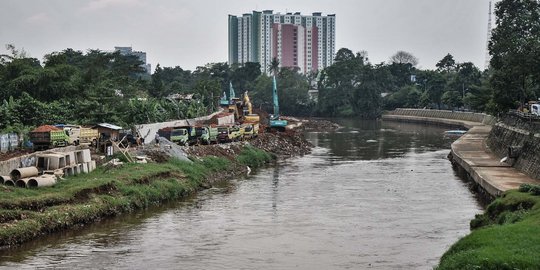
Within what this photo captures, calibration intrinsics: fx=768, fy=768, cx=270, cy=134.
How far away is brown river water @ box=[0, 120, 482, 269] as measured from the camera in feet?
92.1

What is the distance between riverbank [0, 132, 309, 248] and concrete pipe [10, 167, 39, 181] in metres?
1.48

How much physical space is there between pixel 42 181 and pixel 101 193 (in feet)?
9.95

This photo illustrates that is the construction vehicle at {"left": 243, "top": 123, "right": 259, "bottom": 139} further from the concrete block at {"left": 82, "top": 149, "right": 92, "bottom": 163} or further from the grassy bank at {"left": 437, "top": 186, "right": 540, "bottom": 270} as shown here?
the grassy bank at {"left": 437, "top": 186, "right": 540, "bottom": 270}

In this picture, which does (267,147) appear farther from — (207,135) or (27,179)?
(27,179)

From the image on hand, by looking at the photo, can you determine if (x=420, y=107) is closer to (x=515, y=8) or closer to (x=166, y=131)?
(x=515, y=8)

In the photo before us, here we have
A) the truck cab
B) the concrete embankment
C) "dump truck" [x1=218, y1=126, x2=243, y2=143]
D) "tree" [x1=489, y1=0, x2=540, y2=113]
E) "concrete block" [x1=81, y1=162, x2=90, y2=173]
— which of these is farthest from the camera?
"dump truck" [x1=218, y1=126, x2=243, y2=143]

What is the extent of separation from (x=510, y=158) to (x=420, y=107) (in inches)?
4689

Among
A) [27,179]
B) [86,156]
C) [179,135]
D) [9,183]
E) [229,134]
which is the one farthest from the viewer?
[229,134]

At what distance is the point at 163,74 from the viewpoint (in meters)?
198

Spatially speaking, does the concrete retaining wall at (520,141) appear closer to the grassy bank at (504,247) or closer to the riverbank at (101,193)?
the riverbank at (101,193)

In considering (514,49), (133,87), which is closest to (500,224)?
(514,49)

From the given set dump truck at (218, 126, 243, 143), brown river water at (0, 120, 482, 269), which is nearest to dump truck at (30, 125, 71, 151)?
brown river water at (0, 120, 482, 269)

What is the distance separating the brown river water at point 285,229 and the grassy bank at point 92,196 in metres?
0.72

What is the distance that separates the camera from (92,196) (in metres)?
37.6
